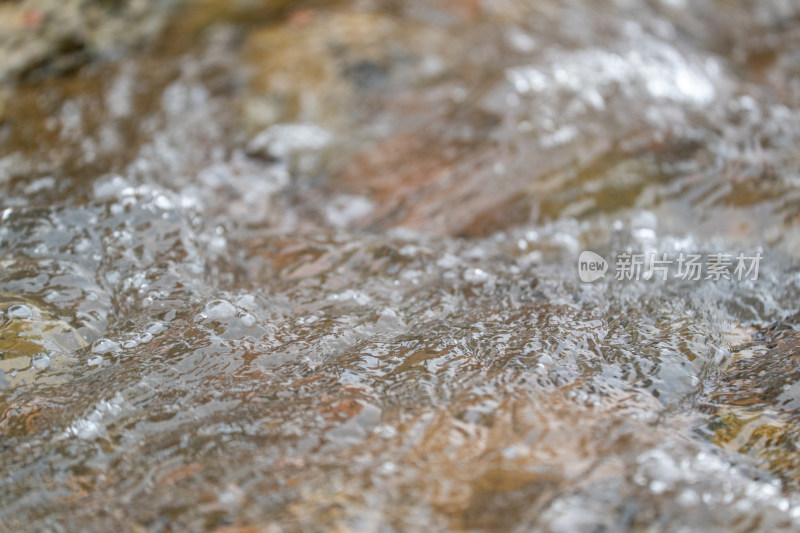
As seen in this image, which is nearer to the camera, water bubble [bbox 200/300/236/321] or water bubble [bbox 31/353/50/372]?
water bubble [bbox 31/353/50/372]

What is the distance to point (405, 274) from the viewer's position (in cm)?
248

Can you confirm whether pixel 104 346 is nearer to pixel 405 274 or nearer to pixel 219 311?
pixel 219 311

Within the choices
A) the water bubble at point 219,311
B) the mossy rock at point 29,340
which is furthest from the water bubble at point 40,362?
the water bubble at point 219,311

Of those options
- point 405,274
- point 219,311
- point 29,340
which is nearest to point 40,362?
point 29,340

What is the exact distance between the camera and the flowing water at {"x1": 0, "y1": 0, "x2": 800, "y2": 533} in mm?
1539

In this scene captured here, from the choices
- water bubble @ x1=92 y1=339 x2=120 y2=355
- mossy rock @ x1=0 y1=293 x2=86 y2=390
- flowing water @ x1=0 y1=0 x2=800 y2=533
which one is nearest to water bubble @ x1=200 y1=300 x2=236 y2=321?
flowing water @ x1=0 y1=0 x2=800 y2=533

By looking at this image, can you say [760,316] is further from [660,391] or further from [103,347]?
[103,347]

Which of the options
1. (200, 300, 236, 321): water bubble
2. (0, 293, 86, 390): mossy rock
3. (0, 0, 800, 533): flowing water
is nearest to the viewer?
(0, 0, 800, 533): flowing water

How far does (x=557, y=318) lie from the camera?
7.13 feet

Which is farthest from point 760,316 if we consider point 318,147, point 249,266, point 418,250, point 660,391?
point 318,147

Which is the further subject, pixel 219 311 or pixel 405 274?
pixel 405 274

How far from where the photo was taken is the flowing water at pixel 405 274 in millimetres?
1539

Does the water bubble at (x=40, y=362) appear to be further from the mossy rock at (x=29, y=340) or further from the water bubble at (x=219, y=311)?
the water bubble at (x=219, y=311)

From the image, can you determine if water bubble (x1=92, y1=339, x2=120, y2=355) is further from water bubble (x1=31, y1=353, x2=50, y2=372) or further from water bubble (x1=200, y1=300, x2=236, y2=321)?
water bubble (x1=200, y1=300, x2=236, y2=321)
